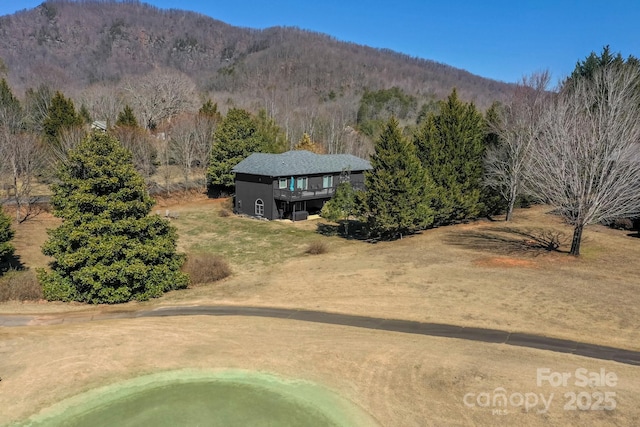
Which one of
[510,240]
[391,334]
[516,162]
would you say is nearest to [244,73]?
[516,162]

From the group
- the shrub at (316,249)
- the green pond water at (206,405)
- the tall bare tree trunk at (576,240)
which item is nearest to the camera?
the green pond water at (206,405)

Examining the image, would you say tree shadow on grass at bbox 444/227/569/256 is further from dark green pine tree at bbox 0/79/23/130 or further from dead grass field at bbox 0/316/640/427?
dark green pine tree at bbox 0/79/23/130

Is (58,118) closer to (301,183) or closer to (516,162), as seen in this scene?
(301,183)

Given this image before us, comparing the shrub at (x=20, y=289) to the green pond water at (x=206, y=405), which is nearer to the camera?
the green pond water at (x=206, y=405)

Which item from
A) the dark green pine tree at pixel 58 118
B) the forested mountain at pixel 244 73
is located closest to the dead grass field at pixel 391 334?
the dark green pine tree at pixel 58 118

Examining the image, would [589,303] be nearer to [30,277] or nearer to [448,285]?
[448,285]

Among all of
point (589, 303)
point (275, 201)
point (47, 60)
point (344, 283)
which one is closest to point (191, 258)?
point (344, 283)

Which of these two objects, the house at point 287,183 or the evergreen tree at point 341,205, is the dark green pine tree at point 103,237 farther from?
the house at point 287,183
